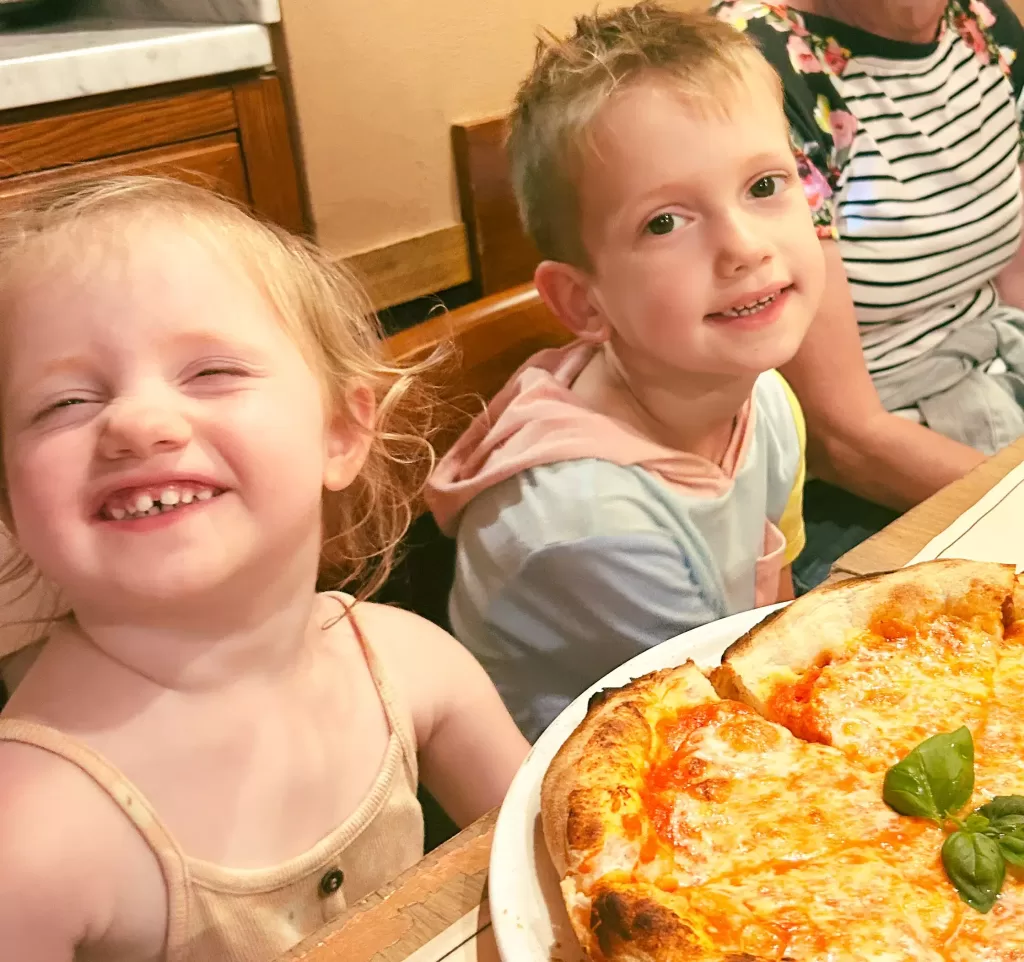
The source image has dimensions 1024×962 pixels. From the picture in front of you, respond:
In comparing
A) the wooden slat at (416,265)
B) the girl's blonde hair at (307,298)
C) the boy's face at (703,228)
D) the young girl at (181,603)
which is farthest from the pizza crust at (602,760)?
the wooden slat at (416,265)

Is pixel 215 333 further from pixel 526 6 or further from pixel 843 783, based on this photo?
pixel 526 6

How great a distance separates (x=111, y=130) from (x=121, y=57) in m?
0.10

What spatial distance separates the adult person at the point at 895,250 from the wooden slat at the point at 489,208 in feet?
2.08

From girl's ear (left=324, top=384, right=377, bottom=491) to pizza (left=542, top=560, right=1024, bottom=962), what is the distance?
34 centimetres

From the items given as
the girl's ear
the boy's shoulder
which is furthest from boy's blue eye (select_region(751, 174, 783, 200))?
the girl's ear

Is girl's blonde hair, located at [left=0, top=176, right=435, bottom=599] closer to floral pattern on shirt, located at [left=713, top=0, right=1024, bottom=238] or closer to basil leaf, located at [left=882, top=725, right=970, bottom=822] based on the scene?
basil leaf, located at [left=882, top=725, right=970, bottom=822]

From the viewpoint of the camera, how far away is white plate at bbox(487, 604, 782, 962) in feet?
1.72

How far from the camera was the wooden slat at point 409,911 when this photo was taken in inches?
22.2

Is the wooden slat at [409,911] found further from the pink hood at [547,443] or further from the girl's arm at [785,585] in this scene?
the girl's arm at [785,585]

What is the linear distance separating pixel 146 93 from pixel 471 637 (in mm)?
921

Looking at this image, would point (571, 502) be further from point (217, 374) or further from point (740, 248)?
point (217, 374)

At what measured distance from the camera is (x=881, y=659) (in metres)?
0.71

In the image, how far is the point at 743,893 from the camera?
0.55m

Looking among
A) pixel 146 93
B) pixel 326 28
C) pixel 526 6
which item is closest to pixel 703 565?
pixel 146 93
